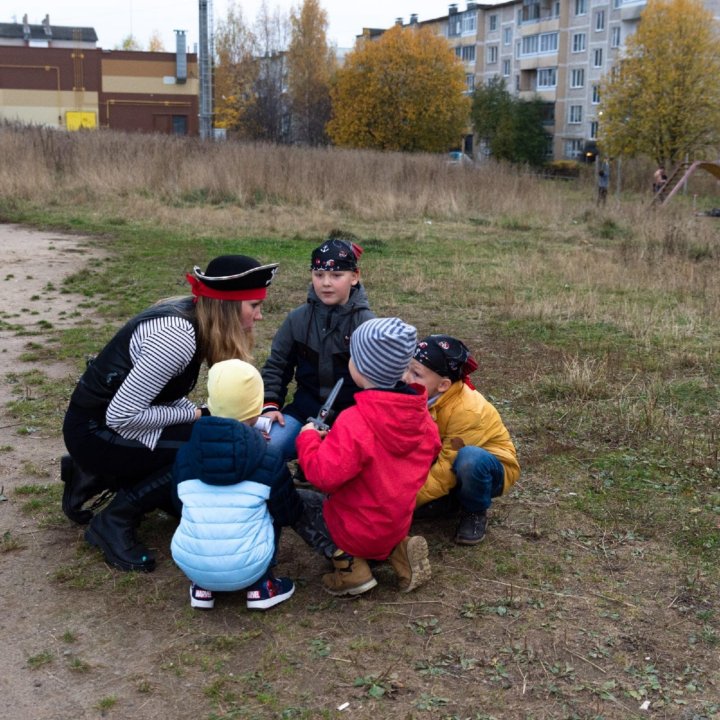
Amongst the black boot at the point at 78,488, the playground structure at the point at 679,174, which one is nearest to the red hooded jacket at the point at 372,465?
the black boot at the point at 78,488

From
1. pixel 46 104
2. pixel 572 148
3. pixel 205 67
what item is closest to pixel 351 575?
pixel 205 67

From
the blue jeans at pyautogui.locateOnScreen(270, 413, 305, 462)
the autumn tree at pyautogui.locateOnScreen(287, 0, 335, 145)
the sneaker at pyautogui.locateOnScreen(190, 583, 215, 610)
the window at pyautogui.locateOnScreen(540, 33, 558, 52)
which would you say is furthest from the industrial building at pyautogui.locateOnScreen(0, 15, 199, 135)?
the sneaker at pyautogui.locateOnScreen(190, 583, 215, 610)

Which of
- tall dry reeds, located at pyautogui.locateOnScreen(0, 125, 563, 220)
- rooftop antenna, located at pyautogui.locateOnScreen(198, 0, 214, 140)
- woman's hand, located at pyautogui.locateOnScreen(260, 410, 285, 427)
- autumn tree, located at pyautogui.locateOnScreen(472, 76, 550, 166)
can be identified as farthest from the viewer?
autumn tree, located at pyautogui.locateOnScreen(472, 76, 550, 166)

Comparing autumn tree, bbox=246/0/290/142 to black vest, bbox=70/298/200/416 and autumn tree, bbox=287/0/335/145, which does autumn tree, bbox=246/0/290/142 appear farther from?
black vest, bbox=70/298/200/416

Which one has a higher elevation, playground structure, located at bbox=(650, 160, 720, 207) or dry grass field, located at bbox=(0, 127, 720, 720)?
playground structure, located at bbox=(650, 160, 720, 207)

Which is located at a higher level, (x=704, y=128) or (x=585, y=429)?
(x=704, y=128)

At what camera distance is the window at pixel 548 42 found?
218 feet

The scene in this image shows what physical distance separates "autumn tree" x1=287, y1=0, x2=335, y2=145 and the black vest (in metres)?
52.6

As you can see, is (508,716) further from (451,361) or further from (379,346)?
(451,361)

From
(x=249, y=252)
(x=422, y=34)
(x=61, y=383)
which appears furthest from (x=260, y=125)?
(x=61, y=383)

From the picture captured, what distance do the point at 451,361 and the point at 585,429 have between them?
6.29 ft

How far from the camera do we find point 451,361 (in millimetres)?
4105

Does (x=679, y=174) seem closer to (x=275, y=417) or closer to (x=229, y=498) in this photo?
(x=275, y=417)

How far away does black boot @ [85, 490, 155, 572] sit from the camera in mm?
3844
